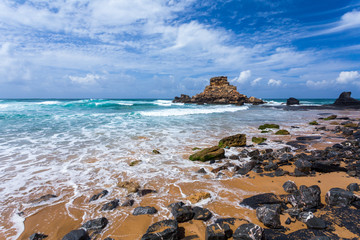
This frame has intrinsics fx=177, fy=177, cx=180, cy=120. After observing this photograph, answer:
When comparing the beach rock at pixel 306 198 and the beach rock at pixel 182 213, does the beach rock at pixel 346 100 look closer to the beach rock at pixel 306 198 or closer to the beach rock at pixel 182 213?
the beach rock at pixel 306 198

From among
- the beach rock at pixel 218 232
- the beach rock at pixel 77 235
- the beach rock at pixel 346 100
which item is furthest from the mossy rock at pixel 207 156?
the beach rock at pixel 346 100

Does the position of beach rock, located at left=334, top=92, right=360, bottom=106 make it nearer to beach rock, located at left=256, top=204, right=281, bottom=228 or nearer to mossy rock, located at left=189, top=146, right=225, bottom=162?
mossy rock, located at left=189, top=146, right=225, bottom=162

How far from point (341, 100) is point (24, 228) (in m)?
61.3

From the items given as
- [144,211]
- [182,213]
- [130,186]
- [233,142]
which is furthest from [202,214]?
[233,142]

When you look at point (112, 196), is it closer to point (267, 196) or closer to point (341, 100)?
point (267, 196)

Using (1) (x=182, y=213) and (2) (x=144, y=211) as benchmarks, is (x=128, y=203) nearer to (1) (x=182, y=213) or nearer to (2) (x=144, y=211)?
(2) (x=144, y=211)

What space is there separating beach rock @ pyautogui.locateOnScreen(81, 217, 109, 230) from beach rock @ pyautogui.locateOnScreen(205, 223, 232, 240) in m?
1.74

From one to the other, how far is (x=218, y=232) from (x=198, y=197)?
3.73 feet

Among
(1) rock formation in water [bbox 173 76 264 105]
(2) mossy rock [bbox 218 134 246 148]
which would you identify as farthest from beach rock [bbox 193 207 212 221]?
(1) rock formation in water [bbox 173 76 264 105]

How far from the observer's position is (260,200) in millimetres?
3486

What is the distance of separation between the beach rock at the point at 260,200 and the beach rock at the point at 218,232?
101 centimetres

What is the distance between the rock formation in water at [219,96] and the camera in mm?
57719

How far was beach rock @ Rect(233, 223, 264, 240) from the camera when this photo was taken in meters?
2.41

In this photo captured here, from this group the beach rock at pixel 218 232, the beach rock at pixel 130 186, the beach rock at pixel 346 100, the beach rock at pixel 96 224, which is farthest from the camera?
the beach rock at pixel 346 100
